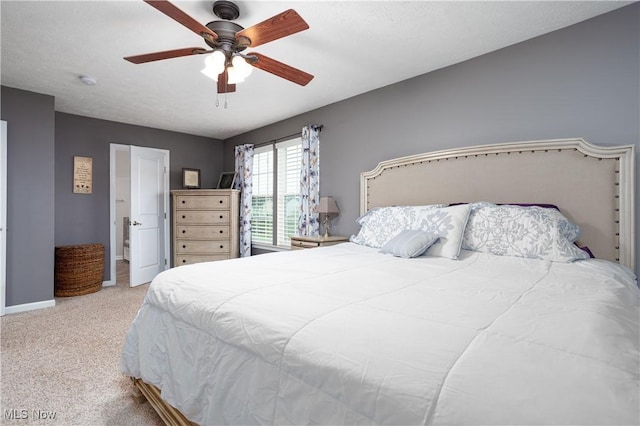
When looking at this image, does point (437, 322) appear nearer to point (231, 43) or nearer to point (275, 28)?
point (275, 28)

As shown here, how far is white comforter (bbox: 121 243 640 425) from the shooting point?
629 millimetres

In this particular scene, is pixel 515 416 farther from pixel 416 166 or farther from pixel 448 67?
pixel 448 67

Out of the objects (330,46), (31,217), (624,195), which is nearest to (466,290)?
(624,195)

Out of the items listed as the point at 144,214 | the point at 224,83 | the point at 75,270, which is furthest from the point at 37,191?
the point at 224,83

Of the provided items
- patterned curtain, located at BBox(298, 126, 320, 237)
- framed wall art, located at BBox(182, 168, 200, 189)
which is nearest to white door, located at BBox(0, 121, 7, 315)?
framed wall art, located at BBox(182, 168, 200, 189)

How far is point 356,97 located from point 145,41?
7.24 feet

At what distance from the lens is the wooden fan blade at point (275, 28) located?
1.66m

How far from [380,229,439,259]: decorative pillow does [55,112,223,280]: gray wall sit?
444cm

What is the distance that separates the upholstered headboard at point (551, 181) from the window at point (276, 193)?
1885mm

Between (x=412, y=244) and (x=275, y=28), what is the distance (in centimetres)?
163

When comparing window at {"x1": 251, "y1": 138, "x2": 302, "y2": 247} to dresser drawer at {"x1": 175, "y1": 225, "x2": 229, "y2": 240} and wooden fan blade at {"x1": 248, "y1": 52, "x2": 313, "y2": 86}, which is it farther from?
wooden fan blade at {"x1": 248, "y1": 52, "x2": 313, "y2": 86}

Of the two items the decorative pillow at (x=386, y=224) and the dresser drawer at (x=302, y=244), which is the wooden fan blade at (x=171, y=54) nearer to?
the decorative pillow at (x=386, y=224)

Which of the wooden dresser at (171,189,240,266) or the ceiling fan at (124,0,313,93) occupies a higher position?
the ceiling fan at (124,0,313,93)

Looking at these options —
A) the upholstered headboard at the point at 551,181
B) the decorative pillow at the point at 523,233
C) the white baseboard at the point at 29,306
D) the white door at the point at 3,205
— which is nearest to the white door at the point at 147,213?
the white baseboard at the point at 29,306
